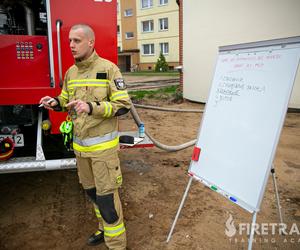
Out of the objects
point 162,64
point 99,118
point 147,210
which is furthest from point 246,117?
point 162,64

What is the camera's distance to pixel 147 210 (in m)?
3.52

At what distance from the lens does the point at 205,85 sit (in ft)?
31.3

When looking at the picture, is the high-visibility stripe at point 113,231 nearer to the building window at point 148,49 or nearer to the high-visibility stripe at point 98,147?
the high-visibility stripe at point 98,147

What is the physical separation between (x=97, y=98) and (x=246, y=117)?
1.18m

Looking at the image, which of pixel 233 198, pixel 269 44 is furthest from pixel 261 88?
pixel 233 198

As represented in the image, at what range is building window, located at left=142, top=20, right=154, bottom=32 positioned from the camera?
32875 mm

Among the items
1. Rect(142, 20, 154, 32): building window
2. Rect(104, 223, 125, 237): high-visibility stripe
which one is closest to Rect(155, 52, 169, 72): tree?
Rect(142, 20, 154, 32): building window

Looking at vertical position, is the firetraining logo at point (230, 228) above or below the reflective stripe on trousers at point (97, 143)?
below

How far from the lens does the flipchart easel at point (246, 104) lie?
2107mm

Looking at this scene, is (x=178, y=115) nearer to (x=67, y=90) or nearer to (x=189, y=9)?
(x=189, y=9)

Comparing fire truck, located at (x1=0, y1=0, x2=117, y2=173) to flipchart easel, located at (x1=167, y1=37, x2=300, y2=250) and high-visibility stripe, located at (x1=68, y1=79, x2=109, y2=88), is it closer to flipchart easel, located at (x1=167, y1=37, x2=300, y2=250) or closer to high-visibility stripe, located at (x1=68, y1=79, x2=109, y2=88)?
high-visibility stripe, located at (x1=68, y1=79, x2=109, y2=88)

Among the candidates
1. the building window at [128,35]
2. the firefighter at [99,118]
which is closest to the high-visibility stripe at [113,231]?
the firefighter at [99,118]

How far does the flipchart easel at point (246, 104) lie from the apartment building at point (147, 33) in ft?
93.9

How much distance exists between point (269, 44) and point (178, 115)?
20.8 feet
